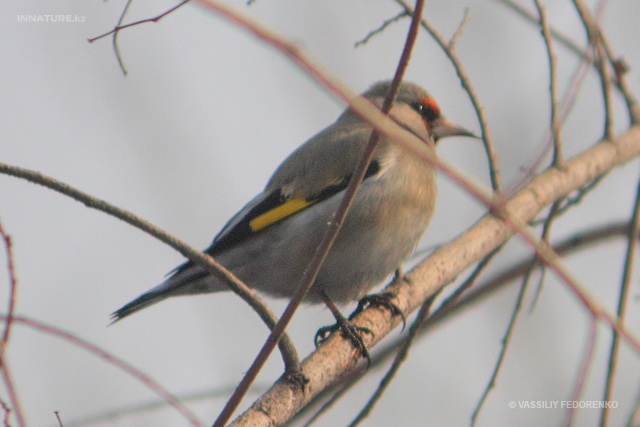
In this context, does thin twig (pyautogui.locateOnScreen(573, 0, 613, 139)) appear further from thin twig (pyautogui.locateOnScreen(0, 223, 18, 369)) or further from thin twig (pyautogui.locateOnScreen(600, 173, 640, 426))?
thin twig (pyautogui.locateOnScreen(0, 223, 18, 369))

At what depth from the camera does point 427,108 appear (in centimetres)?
648

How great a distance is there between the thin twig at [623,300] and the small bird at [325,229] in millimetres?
1281

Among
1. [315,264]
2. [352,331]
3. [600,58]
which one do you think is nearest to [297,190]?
[352,331]

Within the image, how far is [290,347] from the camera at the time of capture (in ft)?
11.0

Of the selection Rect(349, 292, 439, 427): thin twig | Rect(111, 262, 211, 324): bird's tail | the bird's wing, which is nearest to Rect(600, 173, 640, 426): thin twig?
Rect(349, 292, 439, 427): thin twig

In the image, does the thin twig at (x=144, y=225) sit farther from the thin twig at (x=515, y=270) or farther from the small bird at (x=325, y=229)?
the thin twig at (x=515, y=270)

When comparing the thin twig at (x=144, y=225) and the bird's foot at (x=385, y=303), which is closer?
the thin twig at (x=144, y=225)

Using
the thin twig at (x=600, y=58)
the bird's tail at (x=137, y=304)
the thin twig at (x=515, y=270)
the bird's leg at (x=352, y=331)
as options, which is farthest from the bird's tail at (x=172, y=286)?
the thin twig at (x=600, y=58)

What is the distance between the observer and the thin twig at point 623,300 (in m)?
3.79

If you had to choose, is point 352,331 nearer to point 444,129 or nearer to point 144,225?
point 144,225

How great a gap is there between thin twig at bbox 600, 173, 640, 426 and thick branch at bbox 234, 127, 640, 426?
58cm

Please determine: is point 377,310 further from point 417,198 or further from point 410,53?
point 410,53

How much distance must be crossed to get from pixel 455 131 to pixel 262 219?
1.95 metres

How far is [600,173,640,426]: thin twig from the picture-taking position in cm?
379
